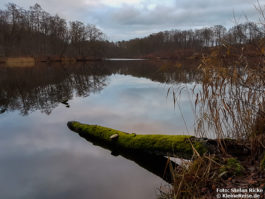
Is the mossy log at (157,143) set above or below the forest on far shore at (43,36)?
below

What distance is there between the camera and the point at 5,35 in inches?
1502

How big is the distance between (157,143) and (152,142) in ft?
0.38

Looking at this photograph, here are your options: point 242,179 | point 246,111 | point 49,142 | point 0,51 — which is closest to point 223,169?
point 242,179

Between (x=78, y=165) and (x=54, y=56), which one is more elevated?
(x=54, y=56)

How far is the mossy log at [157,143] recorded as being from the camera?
341 centimetres

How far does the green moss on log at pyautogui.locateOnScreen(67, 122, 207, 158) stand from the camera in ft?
12.0

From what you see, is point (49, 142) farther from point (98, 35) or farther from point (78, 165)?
point (98, 35)

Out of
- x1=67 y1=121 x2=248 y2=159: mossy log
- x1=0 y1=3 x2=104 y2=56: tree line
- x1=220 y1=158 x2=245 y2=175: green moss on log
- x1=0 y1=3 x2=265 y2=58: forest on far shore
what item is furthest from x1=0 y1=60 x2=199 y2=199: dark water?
x1=0 y1=3 x2=104 y2=56: tree line

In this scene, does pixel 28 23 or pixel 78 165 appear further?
pixel 28 23

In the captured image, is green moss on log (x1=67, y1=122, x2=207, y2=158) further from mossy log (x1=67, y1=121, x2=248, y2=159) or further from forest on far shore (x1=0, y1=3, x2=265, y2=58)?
forest on far shore (x1=0, y1=3, x2=265, y2=58)

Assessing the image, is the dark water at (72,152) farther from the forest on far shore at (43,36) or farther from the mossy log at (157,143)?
the forest on far shore at (43,36)

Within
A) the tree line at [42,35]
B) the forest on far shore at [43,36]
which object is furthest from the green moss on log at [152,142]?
the tree line at [42,35]

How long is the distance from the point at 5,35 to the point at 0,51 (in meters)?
4.40

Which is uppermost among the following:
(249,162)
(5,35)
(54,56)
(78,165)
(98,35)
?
(98,35)
